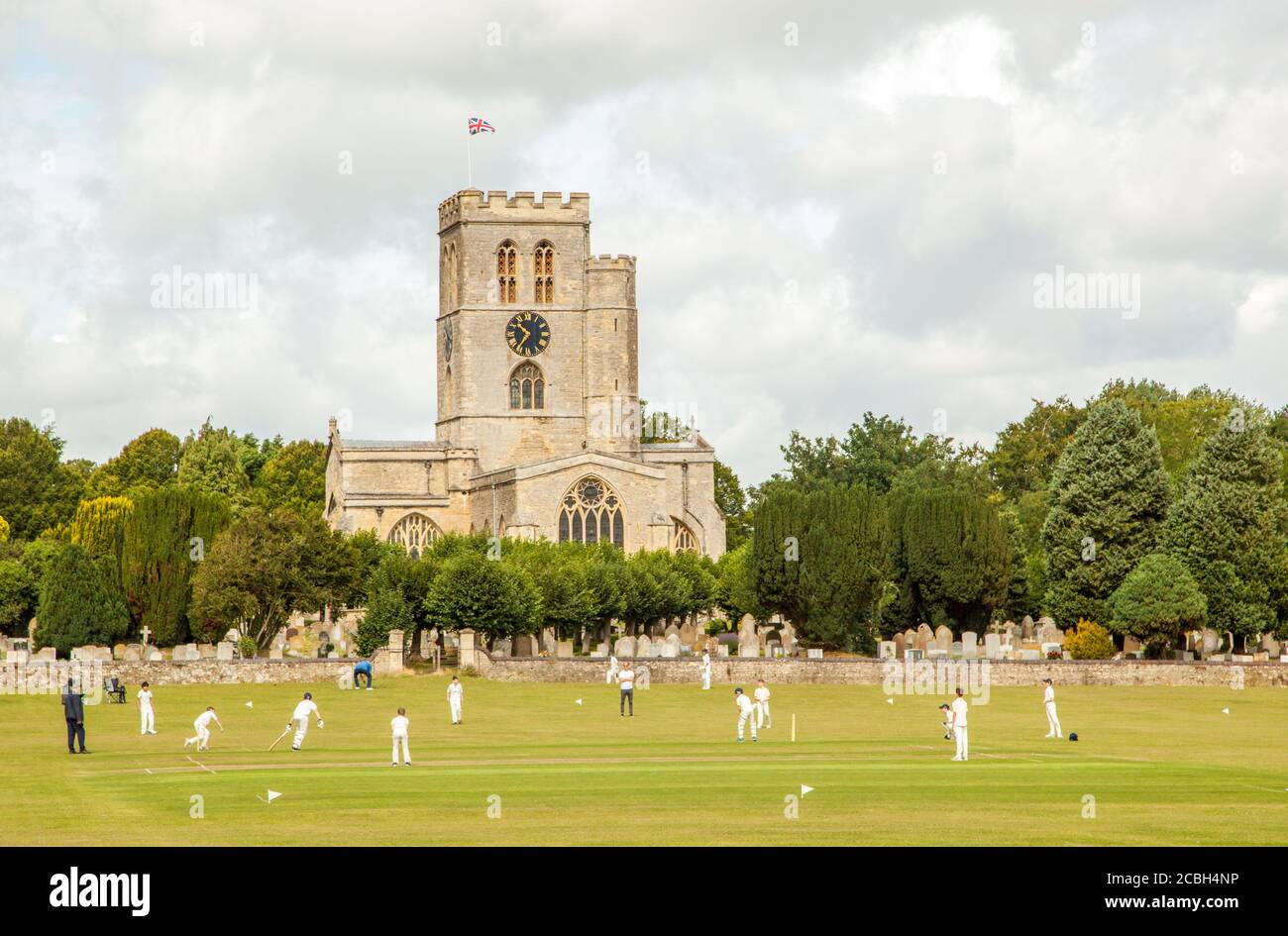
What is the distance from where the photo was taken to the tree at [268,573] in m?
66.4

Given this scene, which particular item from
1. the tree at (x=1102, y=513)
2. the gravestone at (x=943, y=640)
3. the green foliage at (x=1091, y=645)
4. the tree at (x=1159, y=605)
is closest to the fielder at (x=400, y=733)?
the gravestone at (x=943, y=640)

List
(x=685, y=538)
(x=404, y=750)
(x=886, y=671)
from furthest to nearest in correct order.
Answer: (x=685, y=538) < (x=886, y=671) < (x=404, y=750)

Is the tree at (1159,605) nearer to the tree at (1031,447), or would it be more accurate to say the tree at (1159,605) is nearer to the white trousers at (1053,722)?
the white trousers at (1053,722)

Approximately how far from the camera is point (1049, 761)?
32844 mm

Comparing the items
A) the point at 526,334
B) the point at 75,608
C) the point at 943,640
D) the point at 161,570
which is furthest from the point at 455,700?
the point at 526,334

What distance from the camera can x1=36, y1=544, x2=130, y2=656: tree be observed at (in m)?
69.2

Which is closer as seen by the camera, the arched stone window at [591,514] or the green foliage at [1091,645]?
the green foliage at [1091,645]

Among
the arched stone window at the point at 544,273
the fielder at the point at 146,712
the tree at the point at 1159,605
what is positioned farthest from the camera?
the arched stone window at the point at 544,273

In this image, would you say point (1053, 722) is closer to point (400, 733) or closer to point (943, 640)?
point (400, 733)

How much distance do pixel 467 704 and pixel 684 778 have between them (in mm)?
21450

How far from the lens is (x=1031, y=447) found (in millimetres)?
118562

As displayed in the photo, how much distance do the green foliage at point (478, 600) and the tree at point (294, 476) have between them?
2169 inches

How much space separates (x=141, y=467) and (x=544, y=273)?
32281mm
